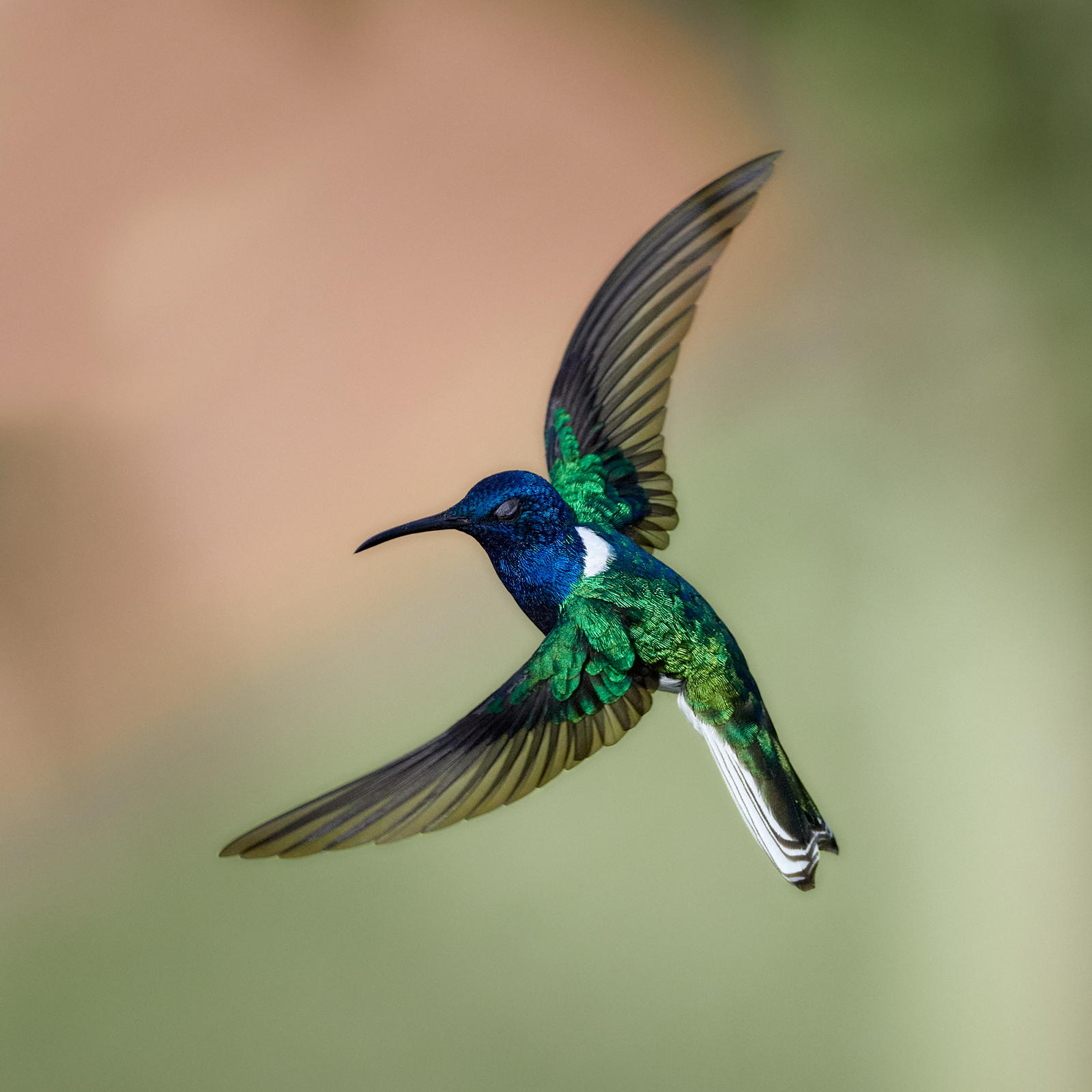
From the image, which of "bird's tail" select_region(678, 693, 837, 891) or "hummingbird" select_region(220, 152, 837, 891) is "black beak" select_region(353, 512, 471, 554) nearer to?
"hummingbird" select_region(220, 152, 837, 891)

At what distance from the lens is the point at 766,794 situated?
2.19 ft

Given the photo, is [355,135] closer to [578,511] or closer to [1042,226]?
[578,511]

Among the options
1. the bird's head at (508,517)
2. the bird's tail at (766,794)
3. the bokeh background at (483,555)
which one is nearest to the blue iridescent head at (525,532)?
the bird's head at (508,517)

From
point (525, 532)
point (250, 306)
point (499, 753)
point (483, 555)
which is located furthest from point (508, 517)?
point (250, 306)

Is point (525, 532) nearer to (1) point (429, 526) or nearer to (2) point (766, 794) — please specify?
(1) point (429, 526)

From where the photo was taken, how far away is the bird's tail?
667 mm

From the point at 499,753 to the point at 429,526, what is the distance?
14 centimetres

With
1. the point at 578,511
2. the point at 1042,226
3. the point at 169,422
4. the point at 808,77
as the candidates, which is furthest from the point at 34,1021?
the point at 1042,226

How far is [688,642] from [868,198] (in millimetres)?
810

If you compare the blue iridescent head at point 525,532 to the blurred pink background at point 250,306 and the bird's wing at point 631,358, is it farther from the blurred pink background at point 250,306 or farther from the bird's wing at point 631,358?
the blurred pink background at point 250,306

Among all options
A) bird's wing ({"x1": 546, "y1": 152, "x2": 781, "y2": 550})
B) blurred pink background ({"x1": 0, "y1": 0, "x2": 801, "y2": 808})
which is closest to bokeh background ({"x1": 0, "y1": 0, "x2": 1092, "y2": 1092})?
blurred pink background ({"x1": 0, "y1": 0, "x2": 801, "y2": 808})

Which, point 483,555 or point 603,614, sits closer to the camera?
point 603,614

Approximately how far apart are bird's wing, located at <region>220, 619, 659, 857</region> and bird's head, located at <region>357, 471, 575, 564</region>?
0.06 meters

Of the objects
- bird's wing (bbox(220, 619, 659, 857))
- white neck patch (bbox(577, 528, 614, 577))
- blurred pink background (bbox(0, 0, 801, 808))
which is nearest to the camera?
bird's wing (bbox(220, 619, 659, 857))
